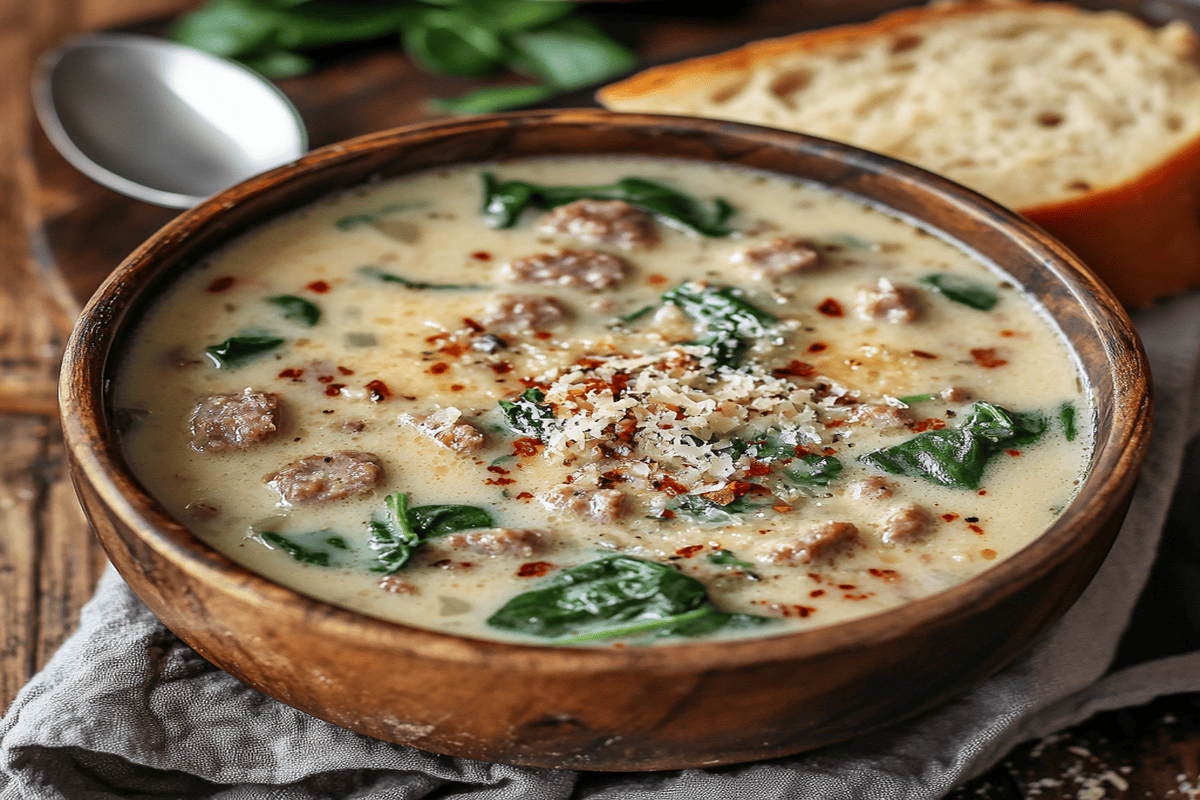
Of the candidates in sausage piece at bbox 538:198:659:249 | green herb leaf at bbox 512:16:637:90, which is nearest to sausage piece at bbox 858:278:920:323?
sausage piece at bbox 538:198:659:249

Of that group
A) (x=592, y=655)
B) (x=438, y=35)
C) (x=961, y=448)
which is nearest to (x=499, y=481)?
(x=592, y=655)

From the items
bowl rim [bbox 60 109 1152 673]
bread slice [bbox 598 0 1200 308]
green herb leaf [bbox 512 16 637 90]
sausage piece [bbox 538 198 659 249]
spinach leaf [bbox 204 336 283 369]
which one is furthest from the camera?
green herb leaf [bbox 512 16 637 90]

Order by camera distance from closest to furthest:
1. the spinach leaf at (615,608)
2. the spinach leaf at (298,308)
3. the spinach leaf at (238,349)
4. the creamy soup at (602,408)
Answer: the spinach leaf at (615,608) → the creamy soup at (602,408) → the spinach leaf at (238,349) → the spinach leaf at (298,308)

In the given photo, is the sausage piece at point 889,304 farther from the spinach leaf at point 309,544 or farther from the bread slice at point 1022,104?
the spinach leaf at point 309,544

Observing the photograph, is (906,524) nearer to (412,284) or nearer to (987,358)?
(987,358)

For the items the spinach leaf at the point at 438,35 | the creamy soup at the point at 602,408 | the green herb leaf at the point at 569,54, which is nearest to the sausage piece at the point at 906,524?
the creamy soup at the point at 602,408

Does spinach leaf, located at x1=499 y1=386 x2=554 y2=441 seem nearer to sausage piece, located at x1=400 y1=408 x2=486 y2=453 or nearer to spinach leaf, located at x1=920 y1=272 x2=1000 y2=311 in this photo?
sausage piece, located at x1=400 y1=408 x2=486 y2=453

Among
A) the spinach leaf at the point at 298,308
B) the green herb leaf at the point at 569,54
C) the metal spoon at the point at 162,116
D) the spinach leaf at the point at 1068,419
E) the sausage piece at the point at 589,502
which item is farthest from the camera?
the green herb leaf at the point at 569,54
